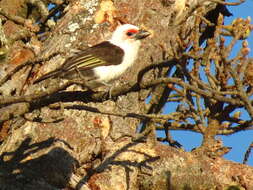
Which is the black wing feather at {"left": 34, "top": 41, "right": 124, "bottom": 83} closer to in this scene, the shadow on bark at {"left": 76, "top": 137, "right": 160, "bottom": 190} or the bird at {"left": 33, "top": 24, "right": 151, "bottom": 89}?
the bird at {"left": 33, "top": 24, "right": 151, "bottom": 89}

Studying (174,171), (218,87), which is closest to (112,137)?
(174,171)

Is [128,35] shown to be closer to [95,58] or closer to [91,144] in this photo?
[95,58]

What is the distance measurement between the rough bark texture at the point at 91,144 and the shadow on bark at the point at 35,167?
1 centimetres

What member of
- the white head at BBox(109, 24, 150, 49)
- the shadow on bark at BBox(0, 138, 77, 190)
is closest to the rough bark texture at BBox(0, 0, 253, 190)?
the shadow on bark at BBox(0, 138, 77, 190)

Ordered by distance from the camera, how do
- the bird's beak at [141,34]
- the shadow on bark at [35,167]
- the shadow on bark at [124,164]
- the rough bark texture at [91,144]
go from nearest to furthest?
the shadow on bark at [35,167]
the rough bark texture at [91,144]
the shadow on bark at [124,164]
the bird's beak at [141,34]

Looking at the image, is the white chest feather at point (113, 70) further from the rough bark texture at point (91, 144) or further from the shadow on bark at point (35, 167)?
the shadow on bark at point (35, 167)

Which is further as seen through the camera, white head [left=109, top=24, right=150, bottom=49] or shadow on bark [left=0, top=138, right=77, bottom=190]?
white head [left=109, top=24, right=150, bottom=49]

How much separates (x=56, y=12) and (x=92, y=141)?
11.6 feet

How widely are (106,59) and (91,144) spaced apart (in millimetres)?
1222

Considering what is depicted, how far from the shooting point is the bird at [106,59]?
706 cm

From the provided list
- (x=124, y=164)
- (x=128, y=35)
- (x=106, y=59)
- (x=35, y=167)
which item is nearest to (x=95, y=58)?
(x=106, y=59)

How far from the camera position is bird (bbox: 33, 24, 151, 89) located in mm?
7059

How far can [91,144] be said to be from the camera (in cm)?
701

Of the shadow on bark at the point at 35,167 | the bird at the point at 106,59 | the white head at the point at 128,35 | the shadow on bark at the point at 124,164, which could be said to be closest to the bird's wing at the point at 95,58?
the bird at the point at 106,59
